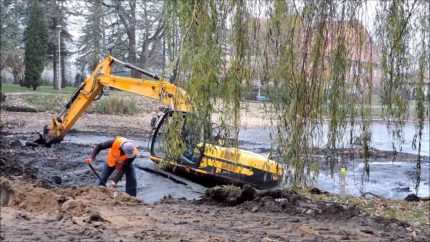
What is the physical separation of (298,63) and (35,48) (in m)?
32.1

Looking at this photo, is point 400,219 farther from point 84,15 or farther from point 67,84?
point 67,84

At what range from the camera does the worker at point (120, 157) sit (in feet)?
34.6

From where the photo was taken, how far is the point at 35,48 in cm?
3572

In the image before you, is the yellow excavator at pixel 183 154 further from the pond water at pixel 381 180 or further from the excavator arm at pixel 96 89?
the pond water at pixel 381 180

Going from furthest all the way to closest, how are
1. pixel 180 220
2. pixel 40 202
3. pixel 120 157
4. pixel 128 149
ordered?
pixel 120 157, pixel 128 149, pixel 180 220, pixel 40 202

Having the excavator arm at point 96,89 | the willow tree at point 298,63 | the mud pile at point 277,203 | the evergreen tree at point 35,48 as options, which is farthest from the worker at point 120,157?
the evergreen tree at point 35,48

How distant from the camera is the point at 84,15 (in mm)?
30062

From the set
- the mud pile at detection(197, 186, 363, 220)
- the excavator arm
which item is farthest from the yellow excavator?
the mud pile at detection(197, 186, 363, 220)

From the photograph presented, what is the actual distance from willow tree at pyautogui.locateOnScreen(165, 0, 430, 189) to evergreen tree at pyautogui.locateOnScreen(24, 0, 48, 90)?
29.0m

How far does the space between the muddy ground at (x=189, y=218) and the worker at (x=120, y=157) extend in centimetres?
109

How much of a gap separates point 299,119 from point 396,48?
111 cm

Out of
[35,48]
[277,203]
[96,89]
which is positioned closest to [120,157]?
[277,203]

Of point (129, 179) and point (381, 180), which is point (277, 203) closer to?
point (129, 179)

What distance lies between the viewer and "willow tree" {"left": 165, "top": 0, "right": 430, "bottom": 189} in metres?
5.42
